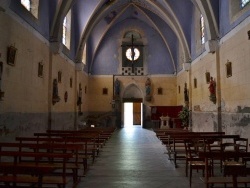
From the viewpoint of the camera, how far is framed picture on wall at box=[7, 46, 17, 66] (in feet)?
27.5

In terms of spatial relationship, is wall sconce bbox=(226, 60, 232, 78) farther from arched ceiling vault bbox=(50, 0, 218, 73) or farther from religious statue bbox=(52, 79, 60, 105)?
religious statue bbox=(52, 79, 60, 105)

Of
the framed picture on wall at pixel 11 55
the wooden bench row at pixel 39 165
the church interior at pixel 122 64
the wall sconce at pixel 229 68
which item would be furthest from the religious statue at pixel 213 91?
the framed picture on wall at pixel 11 55

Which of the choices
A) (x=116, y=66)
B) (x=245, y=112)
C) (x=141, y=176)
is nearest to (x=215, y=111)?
(x=245, y=112)

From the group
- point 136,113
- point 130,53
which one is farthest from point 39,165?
point 136,113

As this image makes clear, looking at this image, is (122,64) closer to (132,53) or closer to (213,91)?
(132,53)

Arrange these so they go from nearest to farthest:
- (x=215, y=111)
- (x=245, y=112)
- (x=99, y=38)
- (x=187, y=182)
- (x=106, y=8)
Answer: (x=187, y=182), (x=245, y=112), (x=215, y=111), (x=106, y=8), (x=99, y=38)

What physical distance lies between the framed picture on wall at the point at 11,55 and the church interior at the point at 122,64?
3 centimetres

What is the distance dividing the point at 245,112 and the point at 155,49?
15.2m

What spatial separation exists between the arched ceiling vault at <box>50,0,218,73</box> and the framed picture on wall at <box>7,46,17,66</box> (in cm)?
431

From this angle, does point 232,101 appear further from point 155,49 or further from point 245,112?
point 155,49

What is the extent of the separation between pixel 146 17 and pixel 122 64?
4.47 metres

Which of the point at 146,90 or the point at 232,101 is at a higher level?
the point at 146,90

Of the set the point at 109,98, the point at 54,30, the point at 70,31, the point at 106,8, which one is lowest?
the point at 109,98

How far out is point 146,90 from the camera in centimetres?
2339
